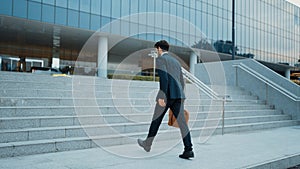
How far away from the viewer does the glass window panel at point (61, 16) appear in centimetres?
2372

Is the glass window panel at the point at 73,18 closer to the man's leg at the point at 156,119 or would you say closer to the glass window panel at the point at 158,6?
the glass window panel at the point at 158,6

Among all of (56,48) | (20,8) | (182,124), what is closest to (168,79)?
(182,124)

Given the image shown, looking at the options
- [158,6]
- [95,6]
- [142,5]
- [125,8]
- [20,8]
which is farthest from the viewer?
[158,6]

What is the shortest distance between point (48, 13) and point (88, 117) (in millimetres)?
19332

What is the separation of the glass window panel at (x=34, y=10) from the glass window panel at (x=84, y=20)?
139 inches

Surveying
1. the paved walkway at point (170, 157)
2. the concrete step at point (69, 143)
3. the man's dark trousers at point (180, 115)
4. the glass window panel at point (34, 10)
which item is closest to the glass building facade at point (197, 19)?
the glass window panel at point (34, 10)

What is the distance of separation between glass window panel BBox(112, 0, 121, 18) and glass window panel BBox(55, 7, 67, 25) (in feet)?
16.1

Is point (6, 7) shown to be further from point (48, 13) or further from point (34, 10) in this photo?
point (48, 13)

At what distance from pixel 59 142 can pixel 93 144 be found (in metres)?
0.67

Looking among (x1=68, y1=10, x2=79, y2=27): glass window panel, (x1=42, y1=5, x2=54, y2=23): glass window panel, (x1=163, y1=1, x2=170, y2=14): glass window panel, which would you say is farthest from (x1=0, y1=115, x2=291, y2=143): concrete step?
(x1=163, y1=1, x2=170, y2=14): glass window panel

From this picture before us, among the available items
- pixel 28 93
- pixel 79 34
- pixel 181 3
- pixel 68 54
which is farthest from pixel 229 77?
pixel 68 54

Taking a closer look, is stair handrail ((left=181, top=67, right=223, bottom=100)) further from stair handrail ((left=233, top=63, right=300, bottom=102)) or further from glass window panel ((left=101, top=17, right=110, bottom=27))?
glass window panel ((left=101, top=17, right=110, bottom=27))

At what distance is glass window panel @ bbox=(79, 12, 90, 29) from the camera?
2511 centimetres

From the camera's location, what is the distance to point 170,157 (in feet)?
16.2
